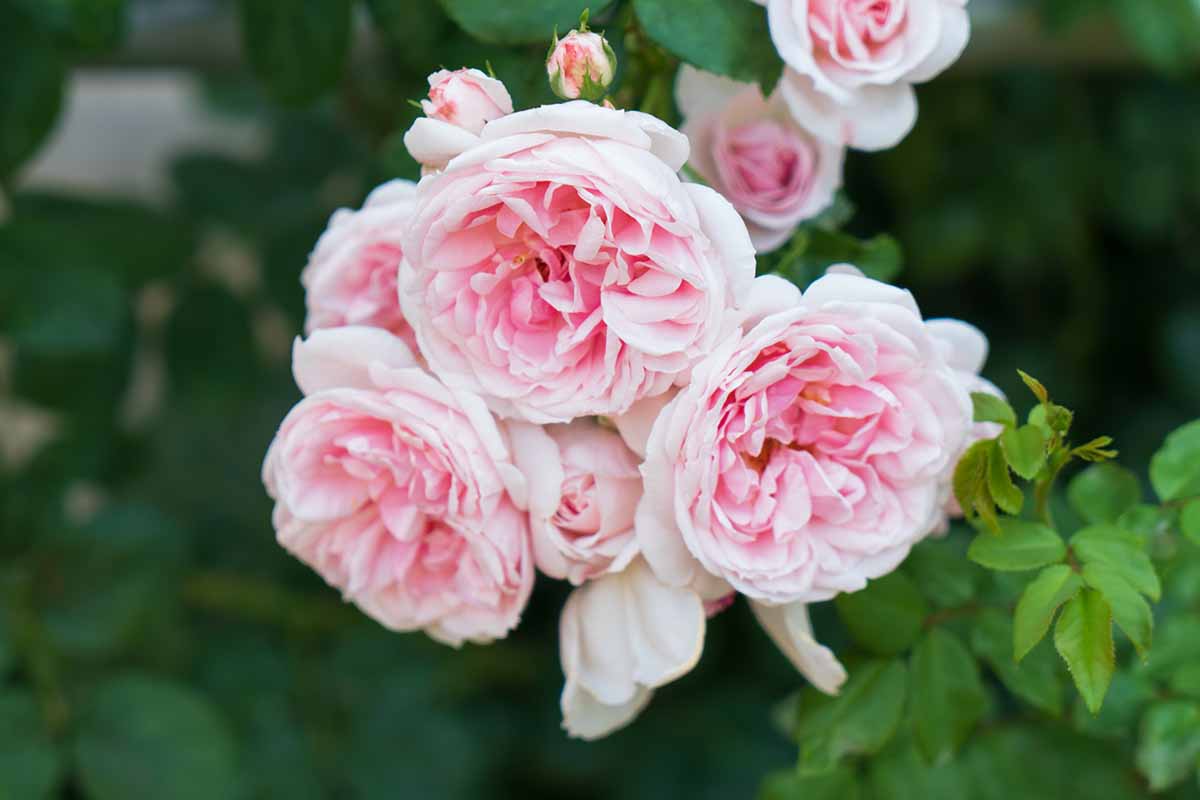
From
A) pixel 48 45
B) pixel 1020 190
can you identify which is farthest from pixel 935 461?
pixel 1020 190

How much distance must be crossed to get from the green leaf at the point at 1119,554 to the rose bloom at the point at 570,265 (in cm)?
21

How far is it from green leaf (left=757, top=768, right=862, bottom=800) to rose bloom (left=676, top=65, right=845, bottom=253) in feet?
1.07

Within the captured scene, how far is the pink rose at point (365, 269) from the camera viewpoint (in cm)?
67

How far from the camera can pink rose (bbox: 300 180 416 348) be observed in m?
0.67

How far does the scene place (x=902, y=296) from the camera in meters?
0.60

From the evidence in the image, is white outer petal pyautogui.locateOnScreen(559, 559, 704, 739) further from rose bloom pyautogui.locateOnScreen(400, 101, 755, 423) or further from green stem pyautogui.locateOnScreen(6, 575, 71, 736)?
green stem pyautogui.locateOnScreen(6, 575, 71, 736)

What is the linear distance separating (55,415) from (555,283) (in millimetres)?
934

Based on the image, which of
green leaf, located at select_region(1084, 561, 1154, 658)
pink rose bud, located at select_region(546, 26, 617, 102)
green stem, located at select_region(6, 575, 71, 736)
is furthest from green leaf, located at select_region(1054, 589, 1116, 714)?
green stem, located at select_region(6, 575, 71, 736)

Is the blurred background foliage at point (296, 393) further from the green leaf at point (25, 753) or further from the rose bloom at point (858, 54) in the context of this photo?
the rose bloom at point (858, 54)

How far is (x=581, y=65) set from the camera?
597mm

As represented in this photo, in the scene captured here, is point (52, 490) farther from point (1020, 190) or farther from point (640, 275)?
point (1020, 190)

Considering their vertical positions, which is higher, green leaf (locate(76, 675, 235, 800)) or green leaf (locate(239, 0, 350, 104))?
green leaf (locate(239, 0, 350, 104))

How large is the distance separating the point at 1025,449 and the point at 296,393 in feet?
3.38

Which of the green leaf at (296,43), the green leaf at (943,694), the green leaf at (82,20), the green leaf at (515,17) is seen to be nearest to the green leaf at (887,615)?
the green leaf at (943,694)
